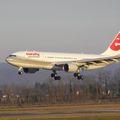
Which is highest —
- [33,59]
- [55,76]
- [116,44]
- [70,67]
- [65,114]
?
[116,44]

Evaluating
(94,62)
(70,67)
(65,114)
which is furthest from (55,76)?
(65,114)

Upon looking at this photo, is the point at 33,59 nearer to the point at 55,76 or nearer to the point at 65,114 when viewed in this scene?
the point at 55,76

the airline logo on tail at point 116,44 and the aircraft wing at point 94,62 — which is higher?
the airline logo on tail at point 116,44

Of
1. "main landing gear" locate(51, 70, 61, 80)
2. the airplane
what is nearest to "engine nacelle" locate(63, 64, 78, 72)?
the airplane

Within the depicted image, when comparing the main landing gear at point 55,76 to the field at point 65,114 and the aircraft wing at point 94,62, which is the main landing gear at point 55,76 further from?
the field at point 65,114

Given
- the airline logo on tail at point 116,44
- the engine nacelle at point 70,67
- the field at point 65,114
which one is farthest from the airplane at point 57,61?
the field at point 65,114

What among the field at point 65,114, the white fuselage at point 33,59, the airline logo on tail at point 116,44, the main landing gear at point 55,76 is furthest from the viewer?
the airline logo on tail at point 116,44

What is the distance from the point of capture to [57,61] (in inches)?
4208

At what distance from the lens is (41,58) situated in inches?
4112

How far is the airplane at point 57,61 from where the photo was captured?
103875 mm

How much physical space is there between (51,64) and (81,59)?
290 inches

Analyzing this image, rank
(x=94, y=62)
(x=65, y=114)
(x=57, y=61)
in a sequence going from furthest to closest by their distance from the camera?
1. (x=94, y=62)
2. (x=57, y=61)
3. (x=65, y=114)

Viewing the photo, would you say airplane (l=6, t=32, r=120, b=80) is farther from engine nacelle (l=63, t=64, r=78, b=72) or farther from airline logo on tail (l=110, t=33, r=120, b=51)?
airline logo on tail (l=110, t=33, r=120, b=51)

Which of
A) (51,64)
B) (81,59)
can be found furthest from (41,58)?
(81,59)
